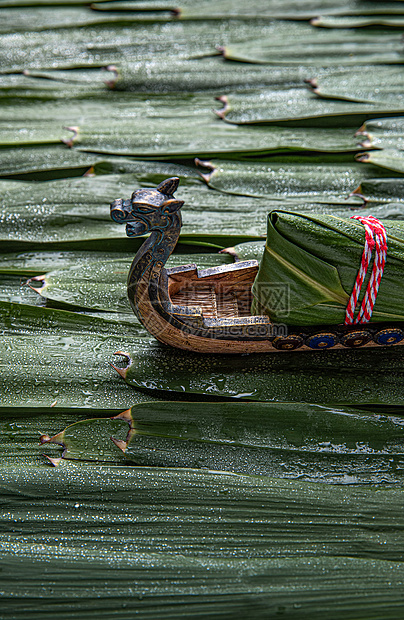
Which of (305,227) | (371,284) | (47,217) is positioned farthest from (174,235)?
(47,217)

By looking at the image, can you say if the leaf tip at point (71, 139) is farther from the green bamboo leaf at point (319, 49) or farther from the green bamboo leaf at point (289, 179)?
the green bamboo leaf at point (319, 49)

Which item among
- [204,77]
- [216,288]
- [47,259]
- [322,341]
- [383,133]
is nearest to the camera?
[322,341]

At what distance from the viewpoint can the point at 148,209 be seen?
1.09 meters

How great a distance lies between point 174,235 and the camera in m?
1.15

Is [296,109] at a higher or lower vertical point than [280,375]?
higher

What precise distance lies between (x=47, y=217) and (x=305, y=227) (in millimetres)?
A: 881

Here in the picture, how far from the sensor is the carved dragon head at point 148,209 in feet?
3.57

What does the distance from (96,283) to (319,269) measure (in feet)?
2.13

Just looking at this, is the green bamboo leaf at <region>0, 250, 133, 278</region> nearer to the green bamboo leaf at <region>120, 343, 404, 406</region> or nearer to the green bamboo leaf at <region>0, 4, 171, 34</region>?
the green bamboo leaf at <region>120, 343, 404, 406</region>

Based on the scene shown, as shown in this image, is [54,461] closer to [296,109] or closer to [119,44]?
[296,109]

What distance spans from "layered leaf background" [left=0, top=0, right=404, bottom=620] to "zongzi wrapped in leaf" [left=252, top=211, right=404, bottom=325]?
17cm

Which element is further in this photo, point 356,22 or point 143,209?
point 356,22

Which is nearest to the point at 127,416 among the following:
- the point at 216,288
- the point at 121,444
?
the point at 121,444

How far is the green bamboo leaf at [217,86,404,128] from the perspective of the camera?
1898mm
